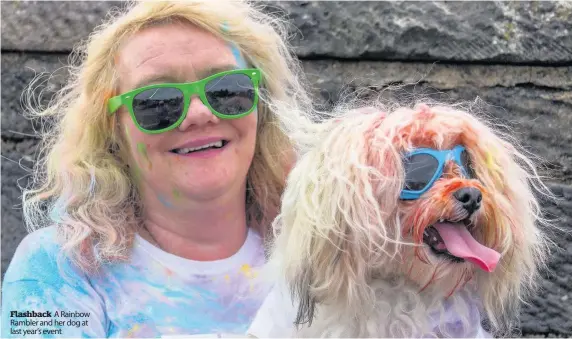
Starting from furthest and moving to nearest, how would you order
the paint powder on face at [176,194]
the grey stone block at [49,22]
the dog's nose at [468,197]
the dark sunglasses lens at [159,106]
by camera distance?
the grey stone block at [49,22] → the paint powder on face at [176,194] → the dark sunglasses lens at [159,106] → the dog's nose at [468,197]

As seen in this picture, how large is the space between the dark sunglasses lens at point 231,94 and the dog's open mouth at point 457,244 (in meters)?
0.66

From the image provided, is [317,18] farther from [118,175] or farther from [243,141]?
[118,175]

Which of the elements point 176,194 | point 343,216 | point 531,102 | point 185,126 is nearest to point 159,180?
point 176,194

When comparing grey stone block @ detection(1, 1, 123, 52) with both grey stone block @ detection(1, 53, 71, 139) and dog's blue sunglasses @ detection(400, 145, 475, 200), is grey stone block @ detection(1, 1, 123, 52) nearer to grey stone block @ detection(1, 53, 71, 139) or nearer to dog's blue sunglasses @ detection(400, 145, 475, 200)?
grey stone block @ detection(1, 53, 71, 139)

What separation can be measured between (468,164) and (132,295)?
95 cm

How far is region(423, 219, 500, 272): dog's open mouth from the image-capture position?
59.2 inches

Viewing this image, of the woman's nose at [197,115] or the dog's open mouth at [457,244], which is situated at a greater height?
the woman's nose at [197,115]

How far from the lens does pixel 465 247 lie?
4.95ft

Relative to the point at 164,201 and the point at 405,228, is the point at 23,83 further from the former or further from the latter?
the point at 405,228

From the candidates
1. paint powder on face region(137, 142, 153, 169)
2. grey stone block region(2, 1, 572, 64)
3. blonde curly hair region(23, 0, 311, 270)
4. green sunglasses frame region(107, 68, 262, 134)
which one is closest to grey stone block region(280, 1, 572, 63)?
grey stone block region(2, 1, 572, 64)

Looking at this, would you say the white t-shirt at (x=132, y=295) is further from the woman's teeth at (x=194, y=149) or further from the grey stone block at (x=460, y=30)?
the grey stone block at (x=460, y=30)

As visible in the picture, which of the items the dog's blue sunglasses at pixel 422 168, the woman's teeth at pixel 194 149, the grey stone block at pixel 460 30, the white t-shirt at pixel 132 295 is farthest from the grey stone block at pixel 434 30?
the dog's blue sunglasses at pixel 422 168

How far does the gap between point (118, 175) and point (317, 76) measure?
0.87m

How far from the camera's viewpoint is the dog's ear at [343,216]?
1542 mm
